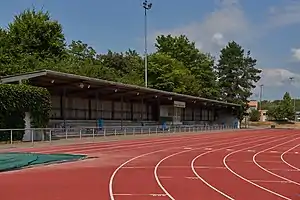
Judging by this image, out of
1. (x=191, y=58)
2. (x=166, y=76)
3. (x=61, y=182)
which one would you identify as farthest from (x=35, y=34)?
(x=61, y=182)

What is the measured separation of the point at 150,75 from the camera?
67.7 m

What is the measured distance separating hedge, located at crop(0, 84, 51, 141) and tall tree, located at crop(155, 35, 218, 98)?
52263mm

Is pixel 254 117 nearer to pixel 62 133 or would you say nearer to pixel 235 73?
pixel 235 73

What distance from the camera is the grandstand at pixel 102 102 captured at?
31.8 m

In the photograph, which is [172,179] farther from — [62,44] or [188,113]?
[188,113]

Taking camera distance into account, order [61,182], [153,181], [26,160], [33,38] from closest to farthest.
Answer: [61,182] → [153,181] → [26,160] → [33,38]

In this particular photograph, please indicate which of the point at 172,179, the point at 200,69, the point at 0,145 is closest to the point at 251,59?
the point at 200,69

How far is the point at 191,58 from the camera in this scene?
81.9 m

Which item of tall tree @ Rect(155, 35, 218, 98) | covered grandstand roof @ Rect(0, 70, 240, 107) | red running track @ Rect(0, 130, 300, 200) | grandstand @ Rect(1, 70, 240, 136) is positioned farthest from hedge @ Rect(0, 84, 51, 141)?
tall tree @ Rect(155, 35, 218, 98)

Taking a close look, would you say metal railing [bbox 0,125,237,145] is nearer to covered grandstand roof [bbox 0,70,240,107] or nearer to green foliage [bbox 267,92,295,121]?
covered grandstand roof [bbox 0,70,240,107]

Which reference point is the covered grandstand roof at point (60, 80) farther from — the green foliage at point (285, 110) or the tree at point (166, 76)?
the green foliage at point (285, 110)

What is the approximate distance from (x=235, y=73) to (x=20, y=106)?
6862cm

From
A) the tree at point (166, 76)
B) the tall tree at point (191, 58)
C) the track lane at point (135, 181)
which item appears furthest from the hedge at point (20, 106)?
the tall tree at point (191, 58)

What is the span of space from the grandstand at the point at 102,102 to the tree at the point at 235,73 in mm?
27338
